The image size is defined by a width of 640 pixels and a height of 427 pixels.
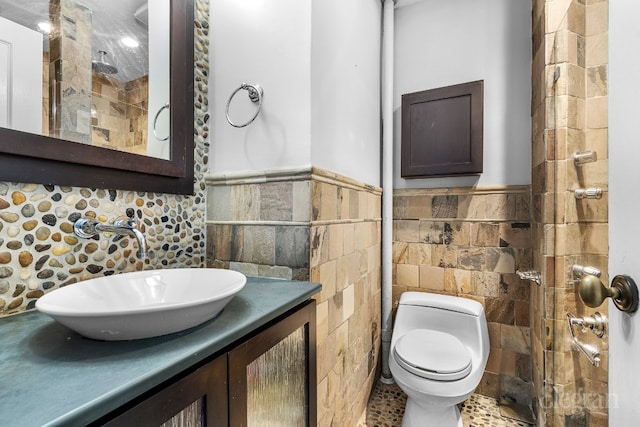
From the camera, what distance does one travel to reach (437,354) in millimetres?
1511

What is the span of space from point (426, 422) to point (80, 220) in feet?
5.76

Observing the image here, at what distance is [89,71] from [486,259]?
2.18 meters

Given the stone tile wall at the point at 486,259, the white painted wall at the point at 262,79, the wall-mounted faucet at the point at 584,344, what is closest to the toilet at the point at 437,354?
the stone tile wall at the point at 486,259

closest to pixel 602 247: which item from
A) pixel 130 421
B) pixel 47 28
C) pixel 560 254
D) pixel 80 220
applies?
pixel 560 254

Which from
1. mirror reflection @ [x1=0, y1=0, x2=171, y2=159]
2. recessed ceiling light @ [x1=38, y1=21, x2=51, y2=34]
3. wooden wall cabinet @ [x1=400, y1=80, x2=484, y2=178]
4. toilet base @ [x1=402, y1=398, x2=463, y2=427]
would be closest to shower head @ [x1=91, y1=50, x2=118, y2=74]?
mirror reflection @ [x1=0, y1=0, x2=171, y2=159]

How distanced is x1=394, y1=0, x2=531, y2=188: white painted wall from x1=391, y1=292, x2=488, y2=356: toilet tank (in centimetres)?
76

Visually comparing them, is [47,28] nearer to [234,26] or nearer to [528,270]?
[234,26]

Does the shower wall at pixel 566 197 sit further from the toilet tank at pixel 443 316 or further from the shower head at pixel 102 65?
the shower head at pixel 102 65

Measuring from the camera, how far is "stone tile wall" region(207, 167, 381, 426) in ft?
3.68

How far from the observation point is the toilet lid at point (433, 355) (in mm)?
1372

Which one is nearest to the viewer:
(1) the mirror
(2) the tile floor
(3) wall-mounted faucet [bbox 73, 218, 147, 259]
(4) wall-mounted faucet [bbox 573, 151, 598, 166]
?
(1) the mirror

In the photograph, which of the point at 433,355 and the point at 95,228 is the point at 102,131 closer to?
the point at 95,228

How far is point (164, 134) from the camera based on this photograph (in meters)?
1.15

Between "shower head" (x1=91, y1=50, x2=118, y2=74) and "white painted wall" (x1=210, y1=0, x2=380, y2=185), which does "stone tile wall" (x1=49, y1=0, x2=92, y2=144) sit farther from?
"white painted wall" (x1=210, y1=0, x2=380, y2=185)
